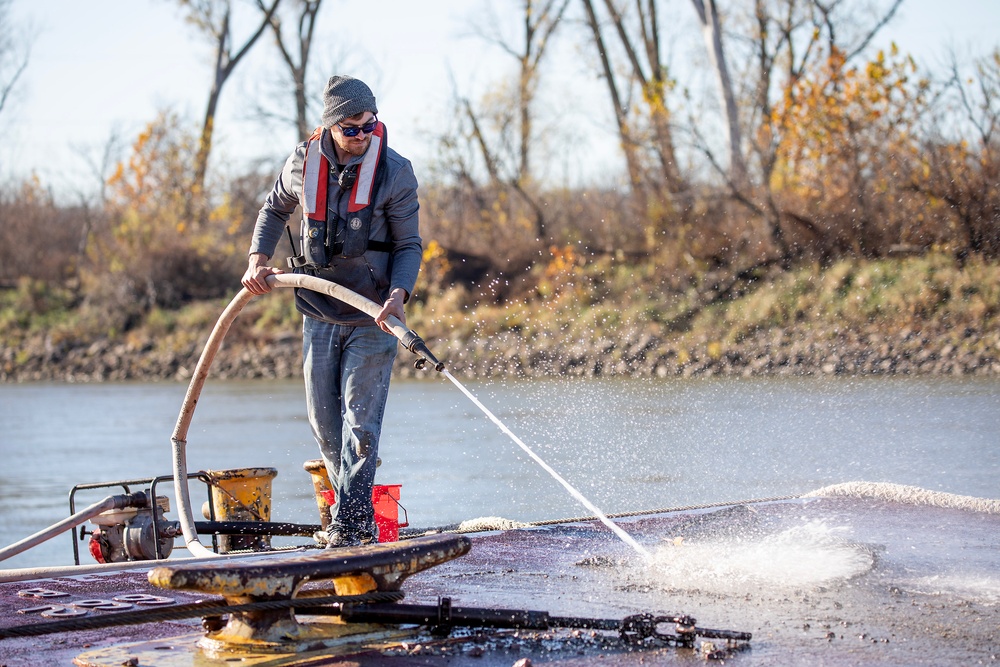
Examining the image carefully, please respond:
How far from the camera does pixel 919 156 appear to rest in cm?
2255

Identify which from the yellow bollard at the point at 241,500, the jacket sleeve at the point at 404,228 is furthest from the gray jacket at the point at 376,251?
the yellow bollard at the point at 241,500

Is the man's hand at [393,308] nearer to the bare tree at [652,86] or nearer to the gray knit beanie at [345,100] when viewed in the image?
the gray knit beanie at [345,100]

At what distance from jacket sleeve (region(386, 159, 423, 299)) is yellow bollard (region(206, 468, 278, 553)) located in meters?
2.27

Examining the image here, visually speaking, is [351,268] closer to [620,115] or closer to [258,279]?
[258,279]

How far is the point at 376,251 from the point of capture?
5203mm

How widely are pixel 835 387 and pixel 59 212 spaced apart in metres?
29.8

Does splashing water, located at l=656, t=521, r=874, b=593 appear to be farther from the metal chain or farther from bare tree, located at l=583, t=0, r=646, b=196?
bare tree, located at l=583, t=0, r=646, b=196

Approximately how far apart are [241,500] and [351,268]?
2.37 meters

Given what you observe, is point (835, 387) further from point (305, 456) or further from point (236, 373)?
point (236, 373)

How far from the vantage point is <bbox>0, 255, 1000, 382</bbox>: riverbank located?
65.8 ft

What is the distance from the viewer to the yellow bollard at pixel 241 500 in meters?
6.91

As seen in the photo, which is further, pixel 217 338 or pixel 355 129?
pixel 217 338

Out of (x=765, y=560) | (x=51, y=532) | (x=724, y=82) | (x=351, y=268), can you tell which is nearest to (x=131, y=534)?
(x=51, y=532)

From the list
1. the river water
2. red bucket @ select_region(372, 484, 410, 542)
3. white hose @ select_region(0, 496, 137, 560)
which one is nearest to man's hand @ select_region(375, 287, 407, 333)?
red bucket @ select_region(372, 484, 410, 542)
